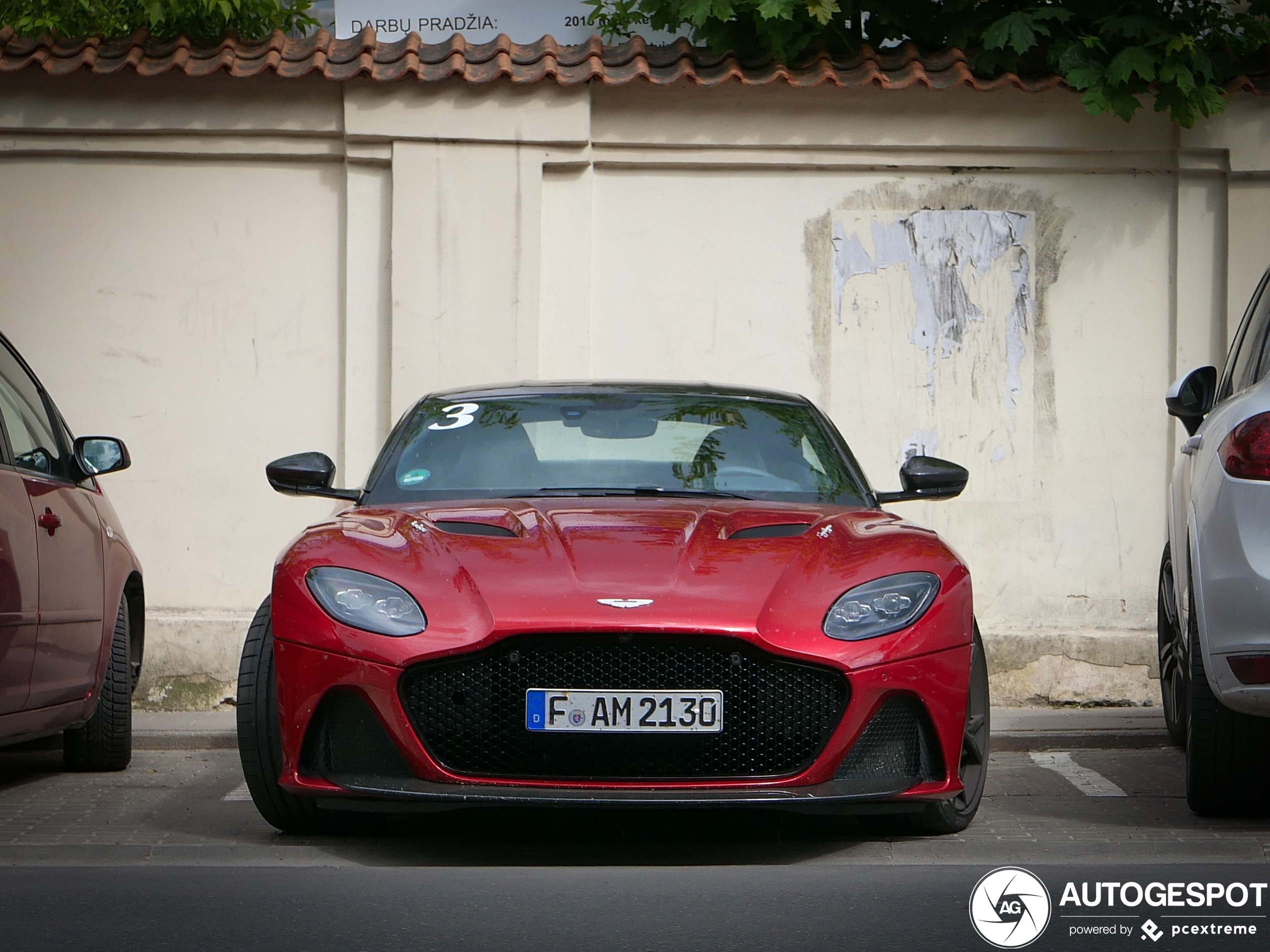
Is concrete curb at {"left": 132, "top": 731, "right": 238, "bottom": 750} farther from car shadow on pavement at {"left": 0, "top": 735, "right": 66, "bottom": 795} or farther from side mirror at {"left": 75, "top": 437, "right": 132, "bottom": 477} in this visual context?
side mirror at {"left": 75, "top": 437, "right": 132, "bottom": 477}

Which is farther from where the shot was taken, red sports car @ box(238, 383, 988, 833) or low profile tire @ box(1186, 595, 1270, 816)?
low profile tire @ box(1186, 595, 1270, 816)

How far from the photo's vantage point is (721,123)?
9.24 m

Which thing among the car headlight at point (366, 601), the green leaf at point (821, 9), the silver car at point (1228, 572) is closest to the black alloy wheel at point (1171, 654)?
the silver car at point (1228, 572)

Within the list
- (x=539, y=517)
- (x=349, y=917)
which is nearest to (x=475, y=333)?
(x=539, y=517)

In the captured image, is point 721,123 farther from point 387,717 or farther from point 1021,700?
point 387,717

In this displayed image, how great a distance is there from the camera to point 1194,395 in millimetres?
6152

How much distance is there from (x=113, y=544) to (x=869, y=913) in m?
3.93

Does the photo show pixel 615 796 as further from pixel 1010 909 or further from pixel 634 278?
pixel 634 278

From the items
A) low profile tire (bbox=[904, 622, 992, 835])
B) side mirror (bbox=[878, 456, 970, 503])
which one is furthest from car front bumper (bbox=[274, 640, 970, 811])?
side mirror (bbox=[878, 456, 970, 503])

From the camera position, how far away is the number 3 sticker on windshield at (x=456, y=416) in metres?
5.94

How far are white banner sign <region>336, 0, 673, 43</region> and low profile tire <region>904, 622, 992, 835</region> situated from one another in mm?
7284

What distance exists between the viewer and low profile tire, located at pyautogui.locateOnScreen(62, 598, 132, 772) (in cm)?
674

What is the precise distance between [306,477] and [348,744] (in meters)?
1.46

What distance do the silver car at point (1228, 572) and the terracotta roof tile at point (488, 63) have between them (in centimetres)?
342
